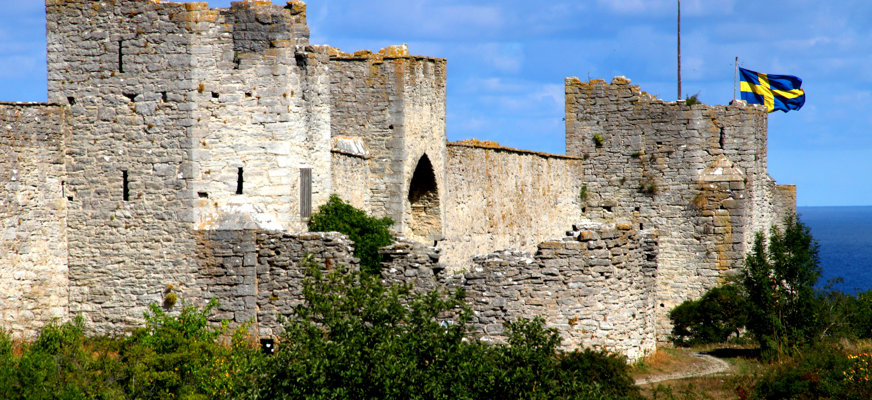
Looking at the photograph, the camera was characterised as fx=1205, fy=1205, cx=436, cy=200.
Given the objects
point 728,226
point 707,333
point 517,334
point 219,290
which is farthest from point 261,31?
point 728,226

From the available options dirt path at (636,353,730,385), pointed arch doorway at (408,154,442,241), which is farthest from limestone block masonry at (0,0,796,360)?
pointed arch doorway at (408,154,442,241)

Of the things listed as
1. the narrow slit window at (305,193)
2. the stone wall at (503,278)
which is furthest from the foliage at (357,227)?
the stone wall at (503,278)

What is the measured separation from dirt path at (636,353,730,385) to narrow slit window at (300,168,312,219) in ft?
20.2

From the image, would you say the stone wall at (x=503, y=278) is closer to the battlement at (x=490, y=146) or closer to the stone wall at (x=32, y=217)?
the stone wall at (x=32, y=217)

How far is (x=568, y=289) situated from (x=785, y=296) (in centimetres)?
749

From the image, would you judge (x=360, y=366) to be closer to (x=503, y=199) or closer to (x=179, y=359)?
(x=179, y=359)

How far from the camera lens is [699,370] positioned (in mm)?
20094

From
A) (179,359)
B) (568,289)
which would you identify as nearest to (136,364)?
(179,359)

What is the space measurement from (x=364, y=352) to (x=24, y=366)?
17.8ft

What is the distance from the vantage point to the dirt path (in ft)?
59.7

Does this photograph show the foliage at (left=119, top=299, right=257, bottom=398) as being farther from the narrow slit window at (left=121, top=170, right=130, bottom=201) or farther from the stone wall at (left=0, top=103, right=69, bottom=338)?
the narrow slit window at (left=121, top=170, right=130, bottom=201)

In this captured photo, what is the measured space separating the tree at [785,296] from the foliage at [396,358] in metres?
9.33

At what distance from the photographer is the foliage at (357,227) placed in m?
20.6

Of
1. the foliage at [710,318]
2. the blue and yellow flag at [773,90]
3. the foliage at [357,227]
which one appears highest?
the blue and yellow flag at [773,90]
